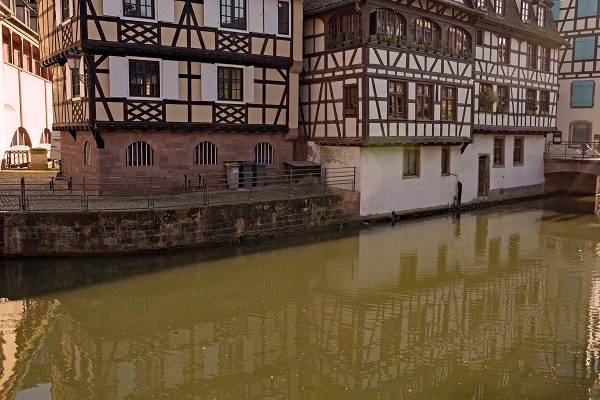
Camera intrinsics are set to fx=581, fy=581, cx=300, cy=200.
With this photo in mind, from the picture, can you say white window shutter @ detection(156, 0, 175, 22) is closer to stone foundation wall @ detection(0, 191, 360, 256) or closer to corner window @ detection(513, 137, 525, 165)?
stone foundation wall @ detection(0, 191, 360, 256)

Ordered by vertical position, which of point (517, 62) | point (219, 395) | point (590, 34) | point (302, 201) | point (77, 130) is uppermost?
point (590, 34)

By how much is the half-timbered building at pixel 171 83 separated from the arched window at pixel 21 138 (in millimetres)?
9000

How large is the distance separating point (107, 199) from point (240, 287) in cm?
638

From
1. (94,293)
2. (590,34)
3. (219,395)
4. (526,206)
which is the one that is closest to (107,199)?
(94,293)

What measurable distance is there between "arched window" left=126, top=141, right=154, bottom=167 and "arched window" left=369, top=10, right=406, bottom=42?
28.9 feet

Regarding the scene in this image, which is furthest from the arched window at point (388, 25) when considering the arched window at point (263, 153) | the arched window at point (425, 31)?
the arched window at point (263, 153)

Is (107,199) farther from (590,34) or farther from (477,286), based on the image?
(590,34)

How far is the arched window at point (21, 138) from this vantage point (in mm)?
29653

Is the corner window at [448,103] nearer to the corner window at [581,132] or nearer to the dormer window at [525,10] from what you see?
the dormer window at [525,10]

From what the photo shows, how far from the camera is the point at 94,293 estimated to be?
42.1 feet

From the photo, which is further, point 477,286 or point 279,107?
point 279,107

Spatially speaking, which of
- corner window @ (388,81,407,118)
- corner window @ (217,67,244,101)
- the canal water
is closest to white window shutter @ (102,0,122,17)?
corner window @ (217,67,244,101)

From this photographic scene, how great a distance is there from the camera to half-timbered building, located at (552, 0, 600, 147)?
32812mm

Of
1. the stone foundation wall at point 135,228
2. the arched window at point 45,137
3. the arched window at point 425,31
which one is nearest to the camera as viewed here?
the stone foundation wall at point 135,228
